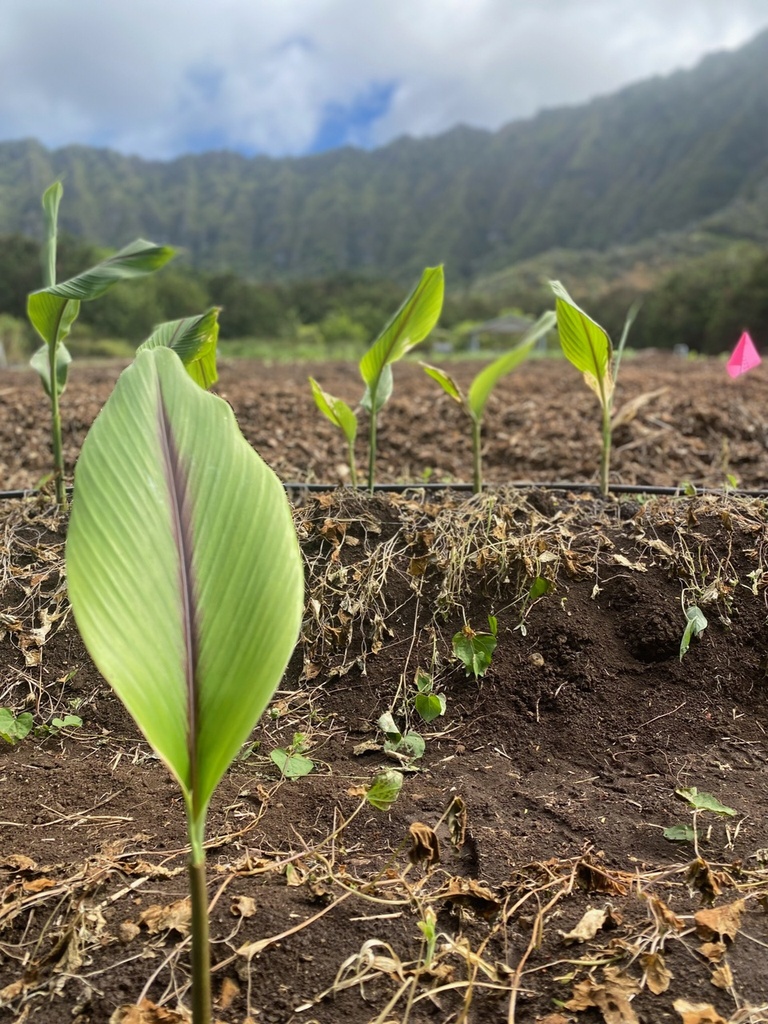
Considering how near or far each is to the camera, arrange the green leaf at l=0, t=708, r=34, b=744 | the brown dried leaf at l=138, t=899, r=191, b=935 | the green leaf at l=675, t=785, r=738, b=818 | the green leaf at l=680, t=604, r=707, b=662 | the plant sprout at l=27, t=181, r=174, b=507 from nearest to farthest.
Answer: the brown dried leaf at l=138, t=899, r=191, b=935 < the green leaf at l=675, t=785, r=738, b=818 < the green leaf at l=0, t=708, r=34, b=744 < the green leaf at l=680, t=604, r=707, b=662 < the plant sprout at l=27, t=181, r=174, b=507

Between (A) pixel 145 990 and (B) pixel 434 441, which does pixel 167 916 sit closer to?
(A) pixel 145 990

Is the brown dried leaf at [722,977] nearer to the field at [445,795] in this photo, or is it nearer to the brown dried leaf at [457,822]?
the field at [445,795]

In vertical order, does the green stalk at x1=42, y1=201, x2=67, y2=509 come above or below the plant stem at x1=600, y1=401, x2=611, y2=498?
above

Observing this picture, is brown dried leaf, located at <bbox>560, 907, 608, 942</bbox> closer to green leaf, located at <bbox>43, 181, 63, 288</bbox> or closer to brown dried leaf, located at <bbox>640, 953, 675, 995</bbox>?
brown dried leaf, located at <bbox>640, 953, 675, 995</bbox>

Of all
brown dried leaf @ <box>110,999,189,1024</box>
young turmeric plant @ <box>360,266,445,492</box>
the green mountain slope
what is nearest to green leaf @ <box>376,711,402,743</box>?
brown dried leaf @ <box>110,999,189,1024</box>

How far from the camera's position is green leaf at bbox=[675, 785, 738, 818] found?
3.55ft

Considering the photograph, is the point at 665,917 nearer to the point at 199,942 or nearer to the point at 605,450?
the point at 199,942

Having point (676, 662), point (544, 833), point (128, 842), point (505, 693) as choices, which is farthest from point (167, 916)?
point (676, 662)

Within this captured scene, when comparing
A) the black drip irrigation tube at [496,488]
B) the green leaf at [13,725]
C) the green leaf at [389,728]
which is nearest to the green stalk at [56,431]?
the black drip irrigation tube at [496,488]

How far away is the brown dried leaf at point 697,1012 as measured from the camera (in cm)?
71

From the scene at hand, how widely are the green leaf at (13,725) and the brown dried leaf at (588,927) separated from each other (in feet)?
3.61

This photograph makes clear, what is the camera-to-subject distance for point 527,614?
1.57 m

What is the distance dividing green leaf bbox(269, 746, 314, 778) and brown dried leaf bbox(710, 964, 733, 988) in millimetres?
708

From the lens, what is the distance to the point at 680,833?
3.44 feet
